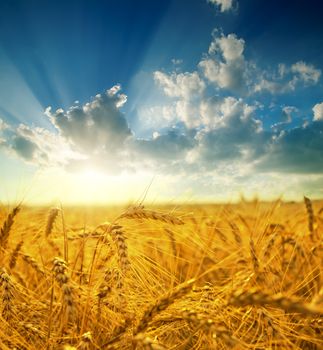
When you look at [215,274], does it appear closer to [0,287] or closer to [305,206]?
[305,206]

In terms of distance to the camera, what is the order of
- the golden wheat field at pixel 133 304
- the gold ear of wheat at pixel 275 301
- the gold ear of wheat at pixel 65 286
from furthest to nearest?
the gold ear of wheat at pixel 65 286, the golden wheat field at pixel 133 304, the gold ear of wheat at pixel 275 301

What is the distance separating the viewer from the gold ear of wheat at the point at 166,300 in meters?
1.28

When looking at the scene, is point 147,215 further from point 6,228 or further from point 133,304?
point 6,228

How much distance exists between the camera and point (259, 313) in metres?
1.75

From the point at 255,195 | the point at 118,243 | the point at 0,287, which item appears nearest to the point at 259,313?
the point at 118,243

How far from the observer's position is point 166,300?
4.43 ft

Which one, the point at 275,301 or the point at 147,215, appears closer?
the point at 275,301

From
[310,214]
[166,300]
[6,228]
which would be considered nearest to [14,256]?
[6,228]

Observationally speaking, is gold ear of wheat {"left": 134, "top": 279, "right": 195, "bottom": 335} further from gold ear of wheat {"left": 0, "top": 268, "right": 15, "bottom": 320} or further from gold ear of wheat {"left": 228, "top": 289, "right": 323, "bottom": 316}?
gold ear of wheat {"left": 0, "top": 268, "right": 15, "bottom": 320}

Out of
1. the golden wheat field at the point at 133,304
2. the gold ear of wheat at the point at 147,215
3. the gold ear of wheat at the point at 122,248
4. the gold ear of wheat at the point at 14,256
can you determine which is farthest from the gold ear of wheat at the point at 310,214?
the gold ear of wheat at the point at 14,256

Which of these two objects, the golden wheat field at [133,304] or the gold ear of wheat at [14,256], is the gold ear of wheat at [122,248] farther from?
the gold ear of wheat at [14,256]

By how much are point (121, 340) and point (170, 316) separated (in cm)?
24

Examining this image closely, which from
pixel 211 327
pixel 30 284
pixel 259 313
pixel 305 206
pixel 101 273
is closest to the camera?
pixel 211 327

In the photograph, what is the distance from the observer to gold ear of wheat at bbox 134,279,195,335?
1.28 meters
